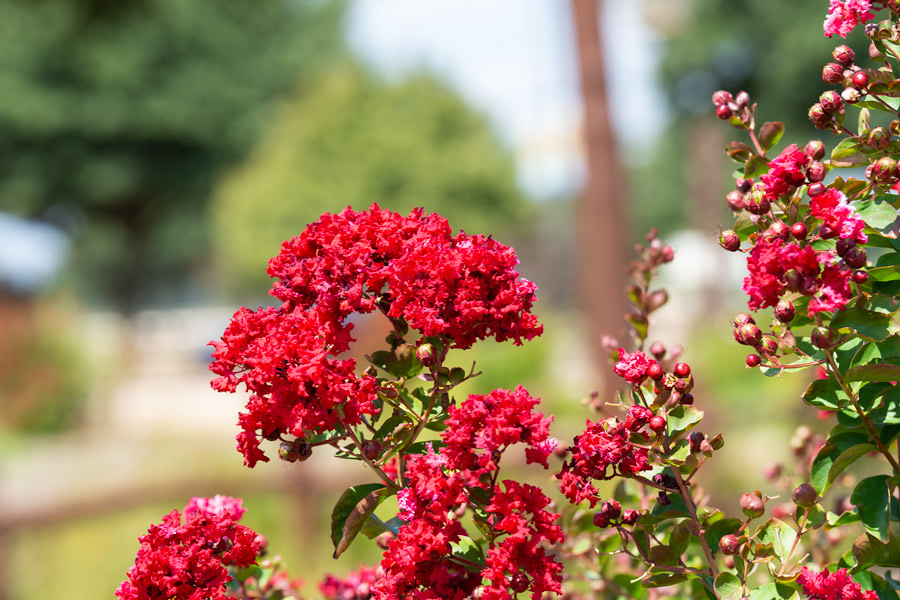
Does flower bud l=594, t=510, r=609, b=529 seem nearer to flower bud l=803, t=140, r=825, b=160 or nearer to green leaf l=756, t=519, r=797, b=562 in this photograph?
green leaf l=756, t=519, r=797, b=562

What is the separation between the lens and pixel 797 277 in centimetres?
101

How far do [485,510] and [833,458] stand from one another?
49 cm

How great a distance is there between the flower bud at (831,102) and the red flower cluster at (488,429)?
55cm

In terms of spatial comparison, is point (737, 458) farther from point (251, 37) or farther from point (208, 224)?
point (208, 224)

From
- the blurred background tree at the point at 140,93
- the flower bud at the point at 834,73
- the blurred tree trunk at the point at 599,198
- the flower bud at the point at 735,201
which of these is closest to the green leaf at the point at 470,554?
the flower bud at the point at 735,201

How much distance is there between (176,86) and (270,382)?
22651mm

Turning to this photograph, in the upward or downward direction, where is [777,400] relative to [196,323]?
downward

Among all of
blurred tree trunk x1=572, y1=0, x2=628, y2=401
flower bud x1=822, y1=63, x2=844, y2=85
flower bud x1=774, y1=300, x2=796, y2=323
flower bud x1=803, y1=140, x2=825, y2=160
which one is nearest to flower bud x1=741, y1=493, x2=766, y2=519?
flower bud x1=774, y1=300, x2=796, y2=323

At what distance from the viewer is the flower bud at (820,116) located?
1145 mm

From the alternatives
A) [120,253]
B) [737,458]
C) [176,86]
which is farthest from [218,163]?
[737,458]

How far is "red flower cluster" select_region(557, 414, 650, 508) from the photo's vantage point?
1.03 m

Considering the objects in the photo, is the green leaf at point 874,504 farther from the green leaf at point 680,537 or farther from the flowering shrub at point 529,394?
the green leaf at point 680,537

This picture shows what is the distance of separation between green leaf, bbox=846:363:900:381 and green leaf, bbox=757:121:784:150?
1.09 feet

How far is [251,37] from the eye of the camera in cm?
2353
